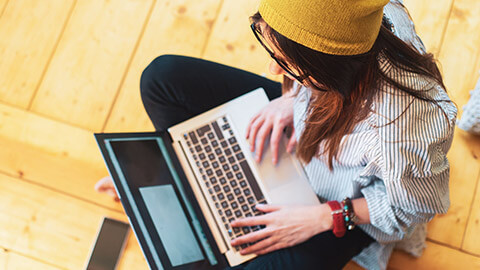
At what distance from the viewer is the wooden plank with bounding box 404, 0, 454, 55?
1369mm

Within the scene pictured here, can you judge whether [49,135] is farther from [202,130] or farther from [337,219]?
[337,219]

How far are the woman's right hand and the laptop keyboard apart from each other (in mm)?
46

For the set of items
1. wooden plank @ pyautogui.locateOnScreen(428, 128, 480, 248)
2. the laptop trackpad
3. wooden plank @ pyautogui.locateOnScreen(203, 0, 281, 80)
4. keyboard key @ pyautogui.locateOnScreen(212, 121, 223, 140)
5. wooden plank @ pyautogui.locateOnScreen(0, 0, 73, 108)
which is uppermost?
wooden plank @ pyautogui.locateOnScreen(0, 0, 73, 108)

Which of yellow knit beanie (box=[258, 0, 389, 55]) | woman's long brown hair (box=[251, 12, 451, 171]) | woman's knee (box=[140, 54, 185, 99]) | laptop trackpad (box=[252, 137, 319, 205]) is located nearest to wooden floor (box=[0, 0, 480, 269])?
woman's knee (box=[140, 54, 185, 99])

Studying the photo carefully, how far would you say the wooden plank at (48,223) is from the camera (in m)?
1.27

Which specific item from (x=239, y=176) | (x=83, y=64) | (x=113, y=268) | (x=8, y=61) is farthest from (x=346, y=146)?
(x=8, y=61)

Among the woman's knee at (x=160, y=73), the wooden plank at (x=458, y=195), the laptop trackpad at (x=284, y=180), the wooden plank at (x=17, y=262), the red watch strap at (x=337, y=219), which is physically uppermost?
the woman's knee at (x=160, y=73)

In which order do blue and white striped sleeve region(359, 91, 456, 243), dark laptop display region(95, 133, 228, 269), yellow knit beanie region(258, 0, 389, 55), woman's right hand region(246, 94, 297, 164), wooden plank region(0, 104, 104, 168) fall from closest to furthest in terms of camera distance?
yellow knit beanie region(258, 0, 389, 55)
blue and white striped sleeve region(359, 91, 456, 243)
dark laptop display region(95, 133, 228, 269)
woman's right hand region(246, 94, 297, 164)
wooden plank region(0, 104, 104, 168)

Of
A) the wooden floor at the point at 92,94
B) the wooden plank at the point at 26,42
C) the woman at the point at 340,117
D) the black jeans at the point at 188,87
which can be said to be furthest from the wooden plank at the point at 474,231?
the wooden plank at the point at 26,42

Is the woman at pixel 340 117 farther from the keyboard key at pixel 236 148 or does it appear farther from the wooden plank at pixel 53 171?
the wooden plank at pixel 53 171

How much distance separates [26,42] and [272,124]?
3.14 feet

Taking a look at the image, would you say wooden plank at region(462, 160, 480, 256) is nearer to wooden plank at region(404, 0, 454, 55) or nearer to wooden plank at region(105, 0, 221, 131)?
wooden plank at region(404, 0, 454, 55)

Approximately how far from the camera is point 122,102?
4.54ft

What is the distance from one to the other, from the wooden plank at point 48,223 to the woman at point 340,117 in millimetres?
416
